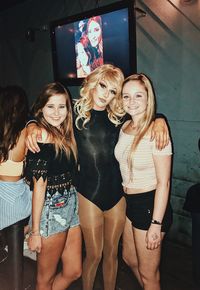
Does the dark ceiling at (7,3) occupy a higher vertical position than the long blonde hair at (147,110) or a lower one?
higher

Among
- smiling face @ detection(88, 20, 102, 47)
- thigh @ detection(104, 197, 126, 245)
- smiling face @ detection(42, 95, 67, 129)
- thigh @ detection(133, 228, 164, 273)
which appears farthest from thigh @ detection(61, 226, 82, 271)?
smiling face @ detection(88, 20, 102, 47)

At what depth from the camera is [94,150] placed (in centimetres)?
232

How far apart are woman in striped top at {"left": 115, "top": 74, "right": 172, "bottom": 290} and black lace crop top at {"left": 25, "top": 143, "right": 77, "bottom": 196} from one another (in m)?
0.43

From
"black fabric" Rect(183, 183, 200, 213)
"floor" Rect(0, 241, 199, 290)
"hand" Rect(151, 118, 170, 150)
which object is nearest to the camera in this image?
"hand" Rect(151, 118, 170, 150)

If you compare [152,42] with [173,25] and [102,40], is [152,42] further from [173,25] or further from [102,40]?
[102,40]

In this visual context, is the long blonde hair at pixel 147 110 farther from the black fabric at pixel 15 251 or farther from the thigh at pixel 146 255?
the black fabric at pixel 15 251

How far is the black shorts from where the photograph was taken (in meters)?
2.07

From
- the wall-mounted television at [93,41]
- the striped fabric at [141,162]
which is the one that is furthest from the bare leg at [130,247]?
the wall-mounted television at [93,41]

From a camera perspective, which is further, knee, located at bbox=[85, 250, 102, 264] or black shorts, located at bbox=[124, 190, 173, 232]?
knee, located at bbox=[85, 250, 102, 264]

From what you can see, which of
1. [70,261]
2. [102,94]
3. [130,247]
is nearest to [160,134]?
[102,94]

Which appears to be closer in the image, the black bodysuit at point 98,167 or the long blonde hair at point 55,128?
the long blonde hair at point 55,128

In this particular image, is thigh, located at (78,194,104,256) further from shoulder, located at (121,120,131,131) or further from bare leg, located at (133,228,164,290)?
shoulder, located at (121,120,131,131)

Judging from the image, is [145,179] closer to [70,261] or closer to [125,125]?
[125,125]

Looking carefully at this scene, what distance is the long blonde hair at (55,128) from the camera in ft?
6.79
